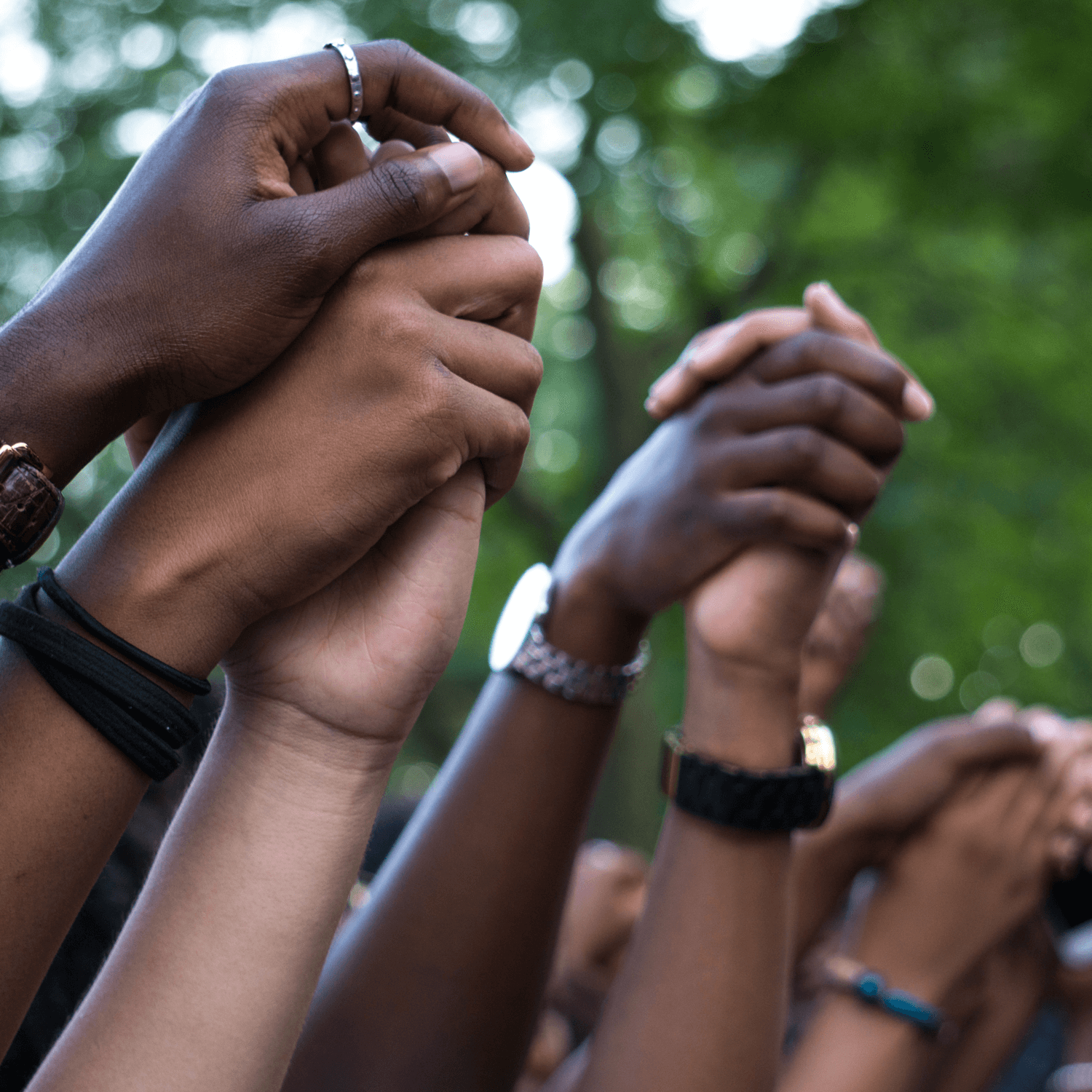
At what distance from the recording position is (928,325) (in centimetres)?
938

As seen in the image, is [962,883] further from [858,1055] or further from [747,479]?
[747,479]

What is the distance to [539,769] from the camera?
1.72 m

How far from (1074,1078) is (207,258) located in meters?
3.03

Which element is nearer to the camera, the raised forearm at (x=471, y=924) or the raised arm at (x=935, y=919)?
the raised forearm at (x=471, y=924)

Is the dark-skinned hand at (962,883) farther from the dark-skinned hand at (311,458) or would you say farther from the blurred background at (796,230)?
the blurred background at (796,230)

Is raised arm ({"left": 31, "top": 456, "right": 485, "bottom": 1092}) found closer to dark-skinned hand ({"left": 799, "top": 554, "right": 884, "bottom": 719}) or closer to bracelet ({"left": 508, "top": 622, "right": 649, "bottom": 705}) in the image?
bracelet ({"left": 508, "top": 622, "right": 649, "bottom": 705})

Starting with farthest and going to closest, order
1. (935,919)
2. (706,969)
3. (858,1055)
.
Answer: (935,919) → (858,1055) → (706,969)

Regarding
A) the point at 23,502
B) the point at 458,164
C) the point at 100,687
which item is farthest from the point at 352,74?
the point at 100,687

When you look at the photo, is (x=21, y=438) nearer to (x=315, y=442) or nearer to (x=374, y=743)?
(x=315, y=442)

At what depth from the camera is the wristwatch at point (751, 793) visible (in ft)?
5.12

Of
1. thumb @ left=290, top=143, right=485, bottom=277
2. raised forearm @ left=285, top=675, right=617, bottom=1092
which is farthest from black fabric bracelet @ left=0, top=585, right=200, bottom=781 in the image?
raised forearm @ left=285, top=675, right=617, bottom=1092

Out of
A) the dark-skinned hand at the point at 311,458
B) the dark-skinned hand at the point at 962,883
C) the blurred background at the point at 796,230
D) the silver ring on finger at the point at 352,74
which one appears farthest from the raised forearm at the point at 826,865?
the blurred background at the point at 796,230

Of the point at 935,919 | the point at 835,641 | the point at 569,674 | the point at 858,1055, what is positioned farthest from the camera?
the point at 835,641

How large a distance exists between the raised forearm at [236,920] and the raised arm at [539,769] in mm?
605
